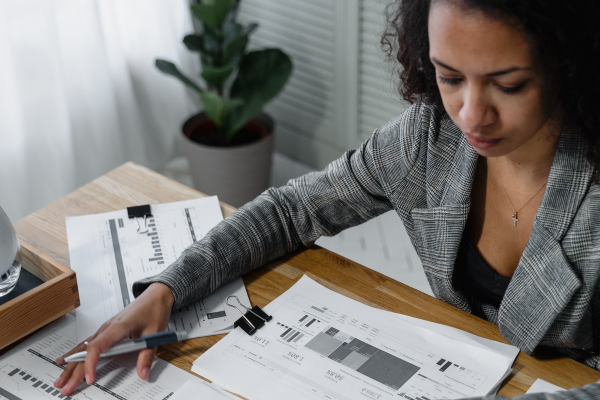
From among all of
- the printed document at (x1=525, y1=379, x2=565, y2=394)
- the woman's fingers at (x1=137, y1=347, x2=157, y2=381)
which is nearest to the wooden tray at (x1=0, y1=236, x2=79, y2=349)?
the woman's fingers at (x1=137, y1=347, x2=157, y2=381)

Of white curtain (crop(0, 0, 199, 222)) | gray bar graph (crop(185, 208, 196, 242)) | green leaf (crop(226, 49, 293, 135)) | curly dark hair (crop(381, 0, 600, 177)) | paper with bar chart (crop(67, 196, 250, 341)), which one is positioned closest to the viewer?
curly dark hair (crop(381, 0, 600, 177))

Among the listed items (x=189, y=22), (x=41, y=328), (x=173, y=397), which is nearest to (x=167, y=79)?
(x=189, y=22)

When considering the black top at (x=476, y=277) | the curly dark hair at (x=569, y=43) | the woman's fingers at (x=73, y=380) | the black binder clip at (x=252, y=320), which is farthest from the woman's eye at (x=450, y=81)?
the woman's fingers at (x=73, y=380)

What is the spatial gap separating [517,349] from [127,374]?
0.57m

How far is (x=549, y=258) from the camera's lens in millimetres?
962

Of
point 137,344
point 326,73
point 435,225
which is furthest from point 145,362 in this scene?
point 326,73

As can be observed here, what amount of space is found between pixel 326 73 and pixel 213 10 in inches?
24.3

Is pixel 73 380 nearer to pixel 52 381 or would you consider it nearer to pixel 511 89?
pixel 52 381

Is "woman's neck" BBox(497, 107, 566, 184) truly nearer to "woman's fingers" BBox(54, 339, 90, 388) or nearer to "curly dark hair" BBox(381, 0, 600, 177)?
"curly dark hair" BBox(381, 0, 600, 177)

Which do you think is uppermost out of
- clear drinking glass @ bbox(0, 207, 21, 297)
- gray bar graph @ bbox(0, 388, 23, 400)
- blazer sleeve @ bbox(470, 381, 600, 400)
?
clear drinking glass @ bbox(0, 207, 21, 297)

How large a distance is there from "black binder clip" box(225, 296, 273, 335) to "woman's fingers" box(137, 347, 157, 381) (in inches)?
5.4

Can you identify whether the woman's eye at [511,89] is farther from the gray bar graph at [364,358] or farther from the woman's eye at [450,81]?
the gray bar graph at [364,358]

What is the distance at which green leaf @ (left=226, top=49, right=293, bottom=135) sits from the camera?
7.95 ft

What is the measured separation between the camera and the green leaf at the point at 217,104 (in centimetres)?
233
